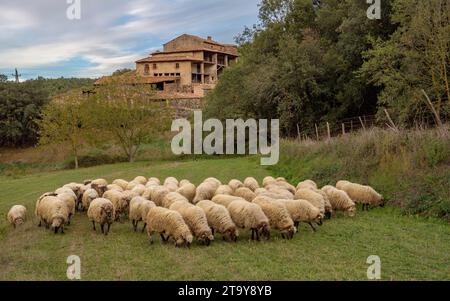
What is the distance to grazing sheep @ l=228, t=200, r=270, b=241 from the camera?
11.2 m

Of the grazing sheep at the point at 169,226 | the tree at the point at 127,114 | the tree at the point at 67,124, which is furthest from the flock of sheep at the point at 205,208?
the tree at the point at 67,124

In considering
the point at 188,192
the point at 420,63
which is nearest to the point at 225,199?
the point at 188,192

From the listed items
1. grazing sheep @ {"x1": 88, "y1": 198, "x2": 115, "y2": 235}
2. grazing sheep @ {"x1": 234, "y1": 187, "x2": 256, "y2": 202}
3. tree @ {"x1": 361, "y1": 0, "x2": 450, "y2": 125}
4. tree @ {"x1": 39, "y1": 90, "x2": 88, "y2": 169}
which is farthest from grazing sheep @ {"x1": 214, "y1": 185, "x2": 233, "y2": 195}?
tree @ {"x1": 39, "y1": 90, "x2": 88, "y2": 169}

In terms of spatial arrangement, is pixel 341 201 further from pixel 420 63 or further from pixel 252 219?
pixel 420 63

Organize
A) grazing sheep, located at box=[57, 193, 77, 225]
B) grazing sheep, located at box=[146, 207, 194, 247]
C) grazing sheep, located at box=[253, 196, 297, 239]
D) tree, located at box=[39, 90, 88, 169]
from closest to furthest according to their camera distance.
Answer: grazing sheep, located at box=[146, 207, 194, 247]
grazing sheep, located at box=[253, 196, 297, 239]
grazing sheep, located at box=[57, 193, 77, 225]
tree, located at box=[39, 90, 88, 169]

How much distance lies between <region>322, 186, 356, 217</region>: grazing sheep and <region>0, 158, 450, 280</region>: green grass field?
39 centimetres

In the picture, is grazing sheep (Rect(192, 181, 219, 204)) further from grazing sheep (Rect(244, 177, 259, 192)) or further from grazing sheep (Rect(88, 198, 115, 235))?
grazing sheep (Rect(88, 198, 115, 235))

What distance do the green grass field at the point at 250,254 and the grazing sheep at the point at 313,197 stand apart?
20.4 inches

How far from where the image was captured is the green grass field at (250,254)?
8617 millimetres

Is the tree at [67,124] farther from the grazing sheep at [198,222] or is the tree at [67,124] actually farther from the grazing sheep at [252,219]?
the grazing sheep at [252,219]

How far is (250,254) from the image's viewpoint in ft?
32.5
